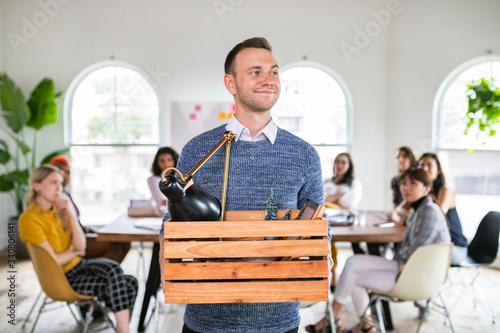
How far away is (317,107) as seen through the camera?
265 inches

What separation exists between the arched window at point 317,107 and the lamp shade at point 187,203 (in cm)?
552

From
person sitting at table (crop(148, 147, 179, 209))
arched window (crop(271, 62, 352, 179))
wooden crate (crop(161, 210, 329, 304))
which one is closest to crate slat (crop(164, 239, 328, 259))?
wooden crate (crop(161, 210, 329, 304))

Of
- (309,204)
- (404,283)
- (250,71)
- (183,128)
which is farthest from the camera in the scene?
(183,128)

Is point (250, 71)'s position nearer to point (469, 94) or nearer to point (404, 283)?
point (404, 283)

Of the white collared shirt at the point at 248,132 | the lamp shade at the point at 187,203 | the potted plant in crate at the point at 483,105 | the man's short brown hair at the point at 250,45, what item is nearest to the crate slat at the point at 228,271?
the lamp shade at the point at 187,203

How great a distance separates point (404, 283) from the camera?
10.3ft

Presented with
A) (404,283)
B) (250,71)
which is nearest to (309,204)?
(250,71)

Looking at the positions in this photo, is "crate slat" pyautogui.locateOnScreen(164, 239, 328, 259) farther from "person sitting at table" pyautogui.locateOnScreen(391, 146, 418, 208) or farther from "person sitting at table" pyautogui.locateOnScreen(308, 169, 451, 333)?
"person sitting at table" pyautogui.locateOnScreen(391, 146, 418, 208)

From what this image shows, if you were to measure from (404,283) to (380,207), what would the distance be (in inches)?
143

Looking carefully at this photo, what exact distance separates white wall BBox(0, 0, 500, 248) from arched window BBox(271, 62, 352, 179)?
6.4 inches

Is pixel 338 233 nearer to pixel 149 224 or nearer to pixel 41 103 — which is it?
pixel 149 224

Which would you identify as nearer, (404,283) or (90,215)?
(404,283)

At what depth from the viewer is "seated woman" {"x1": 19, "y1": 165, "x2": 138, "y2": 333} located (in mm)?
3213

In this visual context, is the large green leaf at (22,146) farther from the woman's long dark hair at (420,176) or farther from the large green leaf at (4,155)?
the woman's long dark hair at (420,176)
